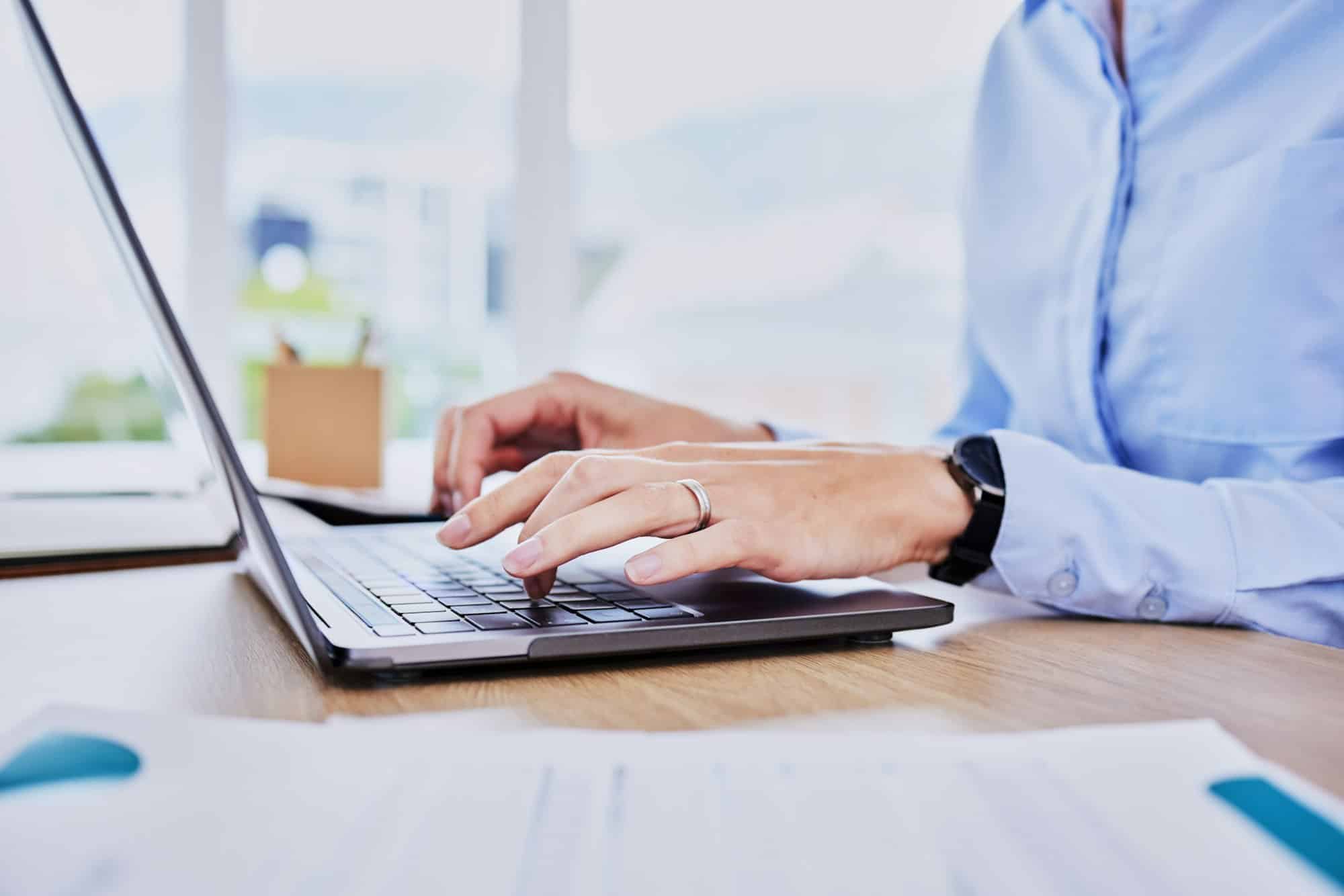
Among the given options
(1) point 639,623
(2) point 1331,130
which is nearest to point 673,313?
(2) point 1331,130

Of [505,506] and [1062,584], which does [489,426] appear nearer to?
[505,506]

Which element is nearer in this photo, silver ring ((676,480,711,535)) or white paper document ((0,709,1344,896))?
white paper document ((0,709,1344,896))

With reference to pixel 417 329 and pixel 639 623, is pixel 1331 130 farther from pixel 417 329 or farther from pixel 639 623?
pixel 417 329

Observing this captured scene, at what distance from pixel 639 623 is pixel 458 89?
2443 millimetres

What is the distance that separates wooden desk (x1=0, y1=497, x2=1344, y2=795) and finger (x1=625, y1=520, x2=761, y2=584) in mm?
43

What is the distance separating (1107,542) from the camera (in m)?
0.62

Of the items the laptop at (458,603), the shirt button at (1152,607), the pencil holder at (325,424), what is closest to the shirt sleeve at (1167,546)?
the shirt button at (1152,607)

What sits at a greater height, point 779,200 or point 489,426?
point 779,200

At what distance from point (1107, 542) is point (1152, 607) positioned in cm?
4

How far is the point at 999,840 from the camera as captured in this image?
280 mm

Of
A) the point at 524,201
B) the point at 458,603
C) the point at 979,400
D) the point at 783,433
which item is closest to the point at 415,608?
the point at 458,603

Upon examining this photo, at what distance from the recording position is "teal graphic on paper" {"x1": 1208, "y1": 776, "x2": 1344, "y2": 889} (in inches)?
10.2

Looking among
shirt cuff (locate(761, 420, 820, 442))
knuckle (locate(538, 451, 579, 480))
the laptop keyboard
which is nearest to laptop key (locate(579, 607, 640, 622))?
the laptop keyboard

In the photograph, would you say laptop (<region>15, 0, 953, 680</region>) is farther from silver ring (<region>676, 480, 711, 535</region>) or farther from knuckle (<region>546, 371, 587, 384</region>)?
knuckle (<region>546, 371, 587, 384</region>)
